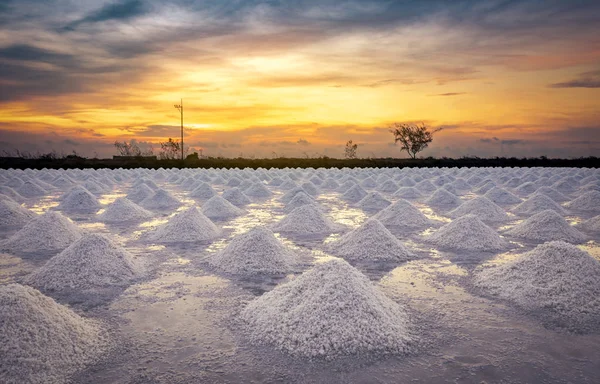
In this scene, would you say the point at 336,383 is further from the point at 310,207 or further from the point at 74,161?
the point at 74,161

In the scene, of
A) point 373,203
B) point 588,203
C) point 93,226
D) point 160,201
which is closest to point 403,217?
point 373,203

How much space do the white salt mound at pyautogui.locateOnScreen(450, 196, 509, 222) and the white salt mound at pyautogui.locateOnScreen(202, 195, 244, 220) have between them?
551 centimetres

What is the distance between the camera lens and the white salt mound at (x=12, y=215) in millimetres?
8562

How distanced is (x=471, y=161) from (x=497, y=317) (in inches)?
1281

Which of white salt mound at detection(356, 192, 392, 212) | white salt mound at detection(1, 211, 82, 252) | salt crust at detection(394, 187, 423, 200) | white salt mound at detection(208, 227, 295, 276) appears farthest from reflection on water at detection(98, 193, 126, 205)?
salt crust at detection(394, 187, 423, 200)

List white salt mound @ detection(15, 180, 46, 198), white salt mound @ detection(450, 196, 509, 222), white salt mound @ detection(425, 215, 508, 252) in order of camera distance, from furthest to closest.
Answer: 1. white salt mound @ detection(15, 180, 46, 198)
2. white salt mound @ detection(450, 196, 509, 222)
3. white salt mound @ detection(425, 215, 508, 252)

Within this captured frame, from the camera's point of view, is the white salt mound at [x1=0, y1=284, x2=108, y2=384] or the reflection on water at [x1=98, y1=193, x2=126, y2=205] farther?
the reflection on water at [x1=98, y1=193, x2=126, y2=205]

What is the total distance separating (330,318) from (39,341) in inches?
82.7

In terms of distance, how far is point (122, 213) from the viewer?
9648 millimetres

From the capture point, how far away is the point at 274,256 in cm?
555

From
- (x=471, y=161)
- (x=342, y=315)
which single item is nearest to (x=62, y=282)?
(x=342, y=315)

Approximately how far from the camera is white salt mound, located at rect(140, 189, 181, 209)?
11744 mm

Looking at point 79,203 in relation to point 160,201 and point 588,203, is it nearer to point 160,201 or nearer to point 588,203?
point 160,201

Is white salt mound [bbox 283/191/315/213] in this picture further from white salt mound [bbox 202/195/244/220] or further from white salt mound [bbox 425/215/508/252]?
white salt mound [bbox 425/215/508/252]
